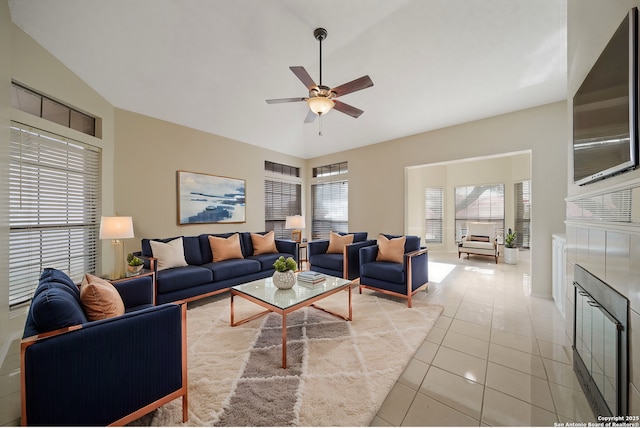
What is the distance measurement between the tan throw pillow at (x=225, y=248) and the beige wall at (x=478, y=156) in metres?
2.90

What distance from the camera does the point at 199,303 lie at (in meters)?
3.41

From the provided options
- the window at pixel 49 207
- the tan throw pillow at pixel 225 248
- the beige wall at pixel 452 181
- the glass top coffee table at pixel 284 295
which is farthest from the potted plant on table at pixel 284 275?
the beige wall at pixel 452 181

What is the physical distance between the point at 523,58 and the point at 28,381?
5.03 meters

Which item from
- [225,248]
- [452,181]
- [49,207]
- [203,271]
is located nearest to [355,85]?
[203,271]

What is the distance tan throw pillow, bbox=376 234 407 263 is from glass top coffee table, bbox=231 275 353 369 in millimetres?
1169

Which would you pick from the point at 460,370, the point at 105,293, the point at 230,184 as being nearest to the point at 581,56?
the point at 460,370

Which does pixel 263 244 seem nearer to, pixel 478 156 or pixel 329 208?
pixel 329 208

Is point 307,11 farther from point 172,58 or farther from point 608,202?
point 608,202

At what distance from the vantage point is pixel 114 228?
2988 mm

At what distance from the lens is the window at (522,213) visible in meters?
7.04

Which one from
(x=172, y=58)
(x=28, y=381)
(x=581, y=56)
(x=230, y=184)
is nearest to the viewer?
(x=28, y=381)

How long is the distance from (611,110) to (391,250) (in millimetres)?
2751

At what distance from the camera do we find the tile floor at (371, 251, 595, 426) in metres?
1.56

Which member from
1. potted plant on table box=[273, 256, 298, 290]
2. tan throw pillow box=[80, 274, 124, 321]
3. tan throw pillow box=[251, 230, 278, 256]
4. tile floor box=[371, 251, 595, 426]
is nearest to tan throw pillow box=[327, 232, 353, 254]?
tan throw pillow box=[251, 230, 278, 256]
